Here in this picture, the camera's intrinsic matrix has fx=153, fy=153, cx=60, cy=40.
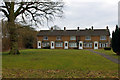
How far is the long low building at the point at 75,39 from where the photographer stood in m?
60.7

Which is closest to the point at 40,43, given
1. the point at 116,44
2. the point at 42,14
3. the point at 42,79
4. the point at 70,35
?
the point at 70,35

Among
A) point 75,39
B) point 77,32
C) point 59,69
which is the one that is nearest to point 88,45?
point 75,39

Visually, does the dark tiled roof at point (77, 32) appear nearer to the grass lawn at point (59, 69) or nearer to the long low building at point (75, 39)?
the long low building at point (75, 39)

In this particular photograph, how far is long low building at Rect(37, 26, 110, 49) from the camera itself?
199 feet

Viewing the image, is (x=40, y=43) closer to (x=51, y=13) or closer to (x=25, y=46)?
(x=25, y=46)

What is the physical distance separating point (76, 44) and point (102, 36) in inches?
424

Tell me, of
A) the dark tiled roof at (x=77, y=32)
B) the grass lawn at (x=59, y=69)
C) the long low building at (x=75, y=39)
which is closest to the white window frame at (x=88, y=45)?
the long low building at (x=75, y=39)

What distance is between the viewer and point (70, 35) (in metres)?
62.6

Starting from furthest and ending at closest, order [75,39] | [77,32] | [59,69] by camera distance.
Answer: [77,32], [75,39], [59,69]

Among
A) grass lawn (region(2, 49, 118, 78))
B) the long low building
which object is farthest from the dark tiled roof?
grass lawn (region(2, 49, 118, 78))

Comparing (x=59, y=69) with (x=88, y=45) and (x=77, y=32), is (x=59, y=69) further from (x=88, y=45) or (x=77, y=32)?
(x=77, y=32)

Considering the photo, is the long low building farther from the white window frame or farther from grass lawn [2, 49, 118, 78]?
grass lawn [2, 49, 118, 78]

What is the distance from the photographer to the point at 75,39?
206 ft

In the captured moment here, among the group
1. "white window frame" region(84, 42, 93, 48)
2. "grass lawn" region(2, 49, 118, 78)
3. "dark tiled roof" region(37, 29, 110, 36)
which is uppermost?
"dark tiled roof" region(37, 29, 110, 36)
